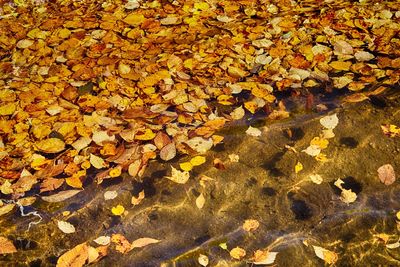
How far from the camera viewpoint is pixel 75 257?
258 cm

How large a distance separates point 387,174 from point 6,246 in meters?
2.76

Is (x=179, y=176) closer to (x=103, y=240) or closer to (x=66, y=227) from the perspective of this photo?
(x=103, y=240)

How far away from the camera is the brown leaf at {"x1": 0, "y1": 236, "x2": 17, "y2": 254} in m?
2.65

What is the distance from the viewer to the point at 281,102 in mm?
3412

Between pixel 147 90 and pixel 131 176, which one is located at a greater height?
pixel 147 90

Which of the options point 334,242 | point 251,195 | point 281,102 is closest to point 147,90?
point 281,102

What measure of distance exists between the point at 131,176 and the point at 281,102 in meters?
1.46

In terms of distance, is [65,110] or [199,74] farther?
[199,74]

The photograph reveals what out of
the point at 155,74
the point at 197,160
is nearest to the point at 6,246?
the point at 197,160

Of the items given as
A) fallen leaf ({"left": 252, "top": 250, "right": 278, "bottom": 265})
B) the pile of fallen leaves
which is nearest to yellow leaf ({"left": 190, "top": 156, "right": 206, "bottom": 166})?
the pile of fallen leaves

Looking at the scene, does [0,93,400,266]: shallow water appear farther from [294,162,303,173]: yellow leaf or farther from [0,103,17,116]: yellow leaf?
[0,103,17,116]: yellow leaf

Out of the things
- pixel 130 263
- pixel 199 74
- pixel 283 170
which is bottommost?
pixel 130 263

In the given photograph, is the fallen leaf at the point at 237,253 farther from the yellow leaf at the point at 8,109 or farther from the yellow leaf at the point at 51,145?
the yellow leaf at the point at 8,109

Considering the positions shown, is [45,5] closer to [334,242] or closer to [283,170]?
[283,170]
